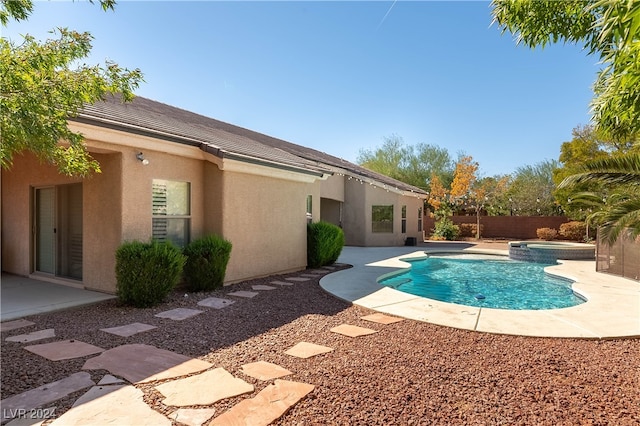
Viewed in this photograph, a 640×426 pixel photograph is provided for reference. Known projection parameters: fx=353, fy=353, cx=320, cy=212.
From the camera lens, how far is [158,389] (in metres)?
3.77

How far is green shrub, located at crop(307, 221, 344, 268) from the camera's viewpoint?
13.3m

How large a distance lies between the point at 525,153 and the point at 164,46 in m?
40.3

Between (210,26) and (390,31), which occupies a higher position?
(390,31)

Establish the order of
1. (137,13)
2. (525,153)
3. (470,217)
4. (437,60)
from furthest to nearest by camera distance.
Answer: (525,153) < (470,217) < (437,60) < (137,13)

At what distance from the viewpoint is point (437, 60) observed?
16.6 meters

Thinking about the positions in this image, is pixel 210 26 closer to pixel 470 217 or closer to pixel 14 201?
pixel 14 201

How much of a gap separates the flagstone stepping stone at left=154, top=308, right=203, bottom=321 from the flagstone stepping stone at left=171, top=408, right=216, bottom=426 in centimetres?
340

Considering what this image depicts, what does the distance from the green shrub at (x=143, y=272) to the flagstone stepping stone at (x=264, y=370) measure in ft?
12.4

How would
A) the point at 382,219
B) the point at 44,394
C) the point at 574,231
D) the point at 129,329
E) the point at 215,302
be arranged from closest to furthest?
the point at 44,394, the point at 129,329, the point at 215,302, the point at 382,219, the point at 574,231

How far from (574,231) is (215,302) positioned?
94.6 feet

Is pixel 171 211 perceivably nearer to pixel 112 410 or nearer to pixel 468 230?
pixel 112 410

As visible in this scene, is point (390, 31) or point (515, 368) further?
point (390, 31)

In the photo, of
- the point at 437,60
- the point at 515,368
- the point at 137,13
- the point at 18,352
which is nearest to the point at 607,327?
the point at 515,368

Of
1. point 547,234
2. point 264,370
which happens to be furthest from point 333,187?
point 547,234
